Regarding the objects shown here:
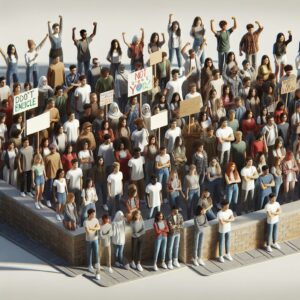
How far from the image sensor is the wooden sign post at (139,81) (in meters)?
49.3

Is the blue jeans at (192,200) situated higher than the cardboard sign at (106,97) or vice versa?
the cardboard sign at (106,97)

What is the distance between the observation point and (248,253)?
151 ft

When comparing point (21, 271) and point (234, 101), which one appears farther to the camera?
point (234, 101)

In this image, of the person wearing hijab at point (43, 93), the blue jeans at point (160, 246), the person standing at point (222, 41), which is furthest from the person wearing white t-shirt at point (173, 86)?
the blue jeans at point (160, 246)

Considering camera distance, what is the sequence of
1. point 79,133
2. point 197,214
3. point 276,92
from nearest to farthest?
point 197,214 → point 79,133 → point 276,92

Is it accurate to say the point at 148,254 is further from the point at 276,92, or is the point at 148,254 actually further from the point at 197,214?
the point at 276,92

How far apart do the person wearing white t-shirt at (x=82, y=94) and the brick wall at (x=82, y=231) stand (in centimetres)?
396

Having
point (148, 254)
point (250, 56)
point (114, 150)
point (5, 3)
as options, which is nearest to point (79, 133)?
point (114, 150)

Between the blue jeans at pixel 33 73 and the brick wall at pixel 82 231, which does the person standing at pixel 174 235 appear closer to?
the brick wall at pixel 82 231

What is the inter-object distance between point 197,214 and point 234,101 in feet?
18.0

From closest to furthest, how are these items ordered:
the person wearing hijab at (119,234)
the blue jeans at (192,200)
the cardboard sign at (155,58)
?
1. the person wearing hijab at (119,234)
2. the blue jeans at (192,200)
3. the cardboard sign at (155,58)

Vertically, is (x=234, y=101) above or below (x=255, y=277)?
above

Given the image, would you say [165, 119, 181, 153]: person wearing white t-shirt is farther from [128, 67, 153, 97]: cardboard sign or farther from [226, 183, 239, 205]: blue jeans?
[128, 67, 153, 97]: cardboard sign

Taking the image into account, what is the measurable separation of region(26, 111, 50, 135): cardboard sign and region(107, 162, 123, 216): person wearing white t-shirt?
2.36m
